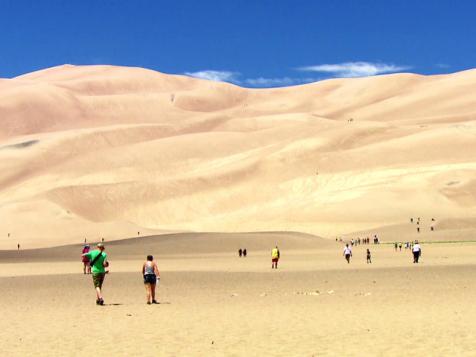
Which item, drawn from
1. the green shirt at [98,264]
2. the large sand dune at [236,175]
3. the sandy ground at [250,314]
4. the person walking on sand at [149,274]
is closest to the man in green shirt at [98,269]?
the green shirt at [98,264]

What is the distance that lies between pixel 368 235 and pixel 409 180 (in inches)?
1165

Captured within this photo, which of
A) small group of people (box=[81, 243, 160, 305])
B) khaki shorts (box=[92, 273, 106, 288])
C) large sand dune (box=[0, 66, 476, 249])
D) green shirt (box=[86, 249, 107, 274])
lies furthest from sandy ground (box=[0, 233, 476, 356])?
large sand dune (box=[0, 66, 476, 249])

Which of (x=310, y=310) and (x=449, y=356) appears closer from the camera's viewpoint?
(x=449, y=356)

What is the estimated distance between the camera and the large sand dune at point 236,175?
289 feet

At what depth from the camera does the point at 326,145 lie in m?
126

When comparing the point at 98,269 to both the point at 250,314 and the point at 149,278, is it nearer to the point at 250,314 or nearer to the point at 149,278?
the point at 149,278

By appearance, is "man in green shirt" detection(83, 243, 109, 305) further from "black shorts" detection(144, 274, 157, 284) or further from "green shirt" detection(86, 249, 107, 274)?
"black shorts" detection(144, 274, 157, 284)

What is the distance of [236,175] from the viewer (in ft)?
392

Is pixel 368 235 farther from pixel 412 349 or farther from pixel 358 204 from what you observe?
pixel 412 349

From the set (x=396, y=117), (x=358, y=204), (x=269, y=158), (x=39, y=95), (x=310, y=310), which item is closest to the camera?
(x=310, y=310)

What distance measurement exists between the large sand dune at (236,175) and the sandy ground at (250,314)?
4520 centimetres

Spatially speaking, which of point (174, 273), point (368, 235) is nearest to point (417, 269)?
point (174, 273)

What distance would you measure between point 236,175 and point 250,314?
4009 inches

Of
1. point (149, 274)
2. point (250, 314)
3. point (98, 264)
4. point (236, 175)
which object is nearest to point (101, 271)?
point (98, 264)
